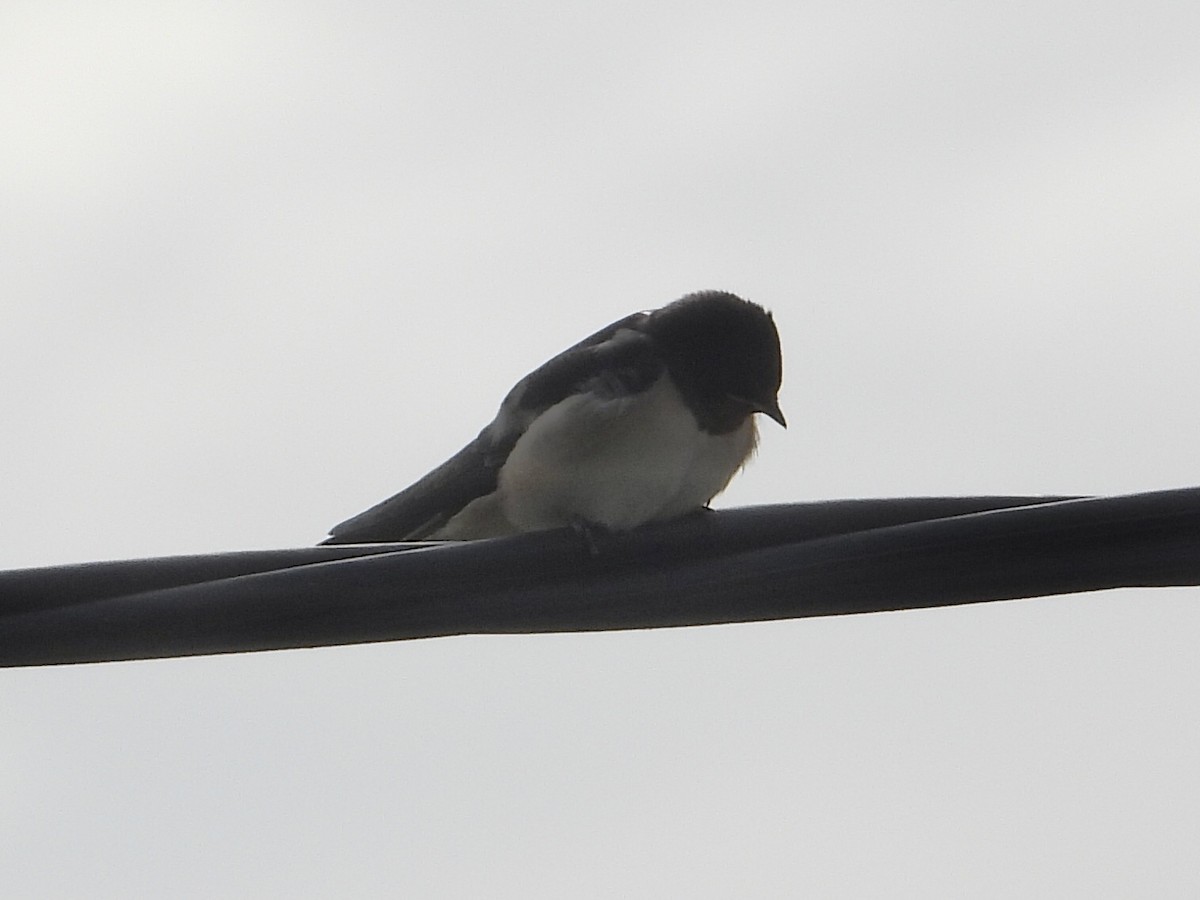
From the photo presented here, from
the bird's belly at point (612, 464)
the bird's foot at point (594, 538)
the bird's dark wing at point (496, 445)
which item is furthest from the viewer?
the bird's dark wing at point (496, 445)

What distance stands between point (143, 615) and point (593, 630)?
0.68 m

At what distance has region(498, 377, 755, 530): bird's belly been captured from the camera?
4.20m

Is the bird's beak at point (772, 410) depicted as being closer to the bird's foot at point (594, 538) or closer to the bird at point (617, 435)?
the bird at point (617, 435)

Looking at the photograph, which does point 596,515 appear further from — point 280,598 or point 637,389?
point 280,598

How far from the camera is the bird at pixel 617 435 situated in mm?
4254

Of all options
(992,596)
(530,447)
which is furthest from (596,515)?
(992,596)

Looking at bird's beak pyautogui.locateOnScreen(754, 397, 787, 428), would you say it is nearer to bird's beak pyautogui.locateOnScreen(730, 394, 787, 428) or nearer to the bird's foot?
bird's beak pyautogui.locateOnScreen(730, 394, 787, 428)

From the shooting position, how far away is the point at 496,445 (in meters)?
4.60

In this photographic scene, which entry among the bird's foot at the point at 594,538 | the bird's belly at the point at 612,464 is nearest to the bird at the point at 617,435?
the bird's belly at the point at 612,464

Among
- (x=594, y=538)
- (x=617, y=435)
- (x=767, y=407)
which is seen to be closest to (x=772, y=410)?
(x=767, y=407)

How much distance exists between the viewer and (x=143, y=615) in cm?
267

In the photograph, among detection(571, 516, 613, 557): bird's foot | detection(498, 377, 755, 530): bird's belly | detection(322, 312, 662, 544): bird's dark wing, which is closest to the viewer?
detection(571, 516, 613, 557): bird's foot

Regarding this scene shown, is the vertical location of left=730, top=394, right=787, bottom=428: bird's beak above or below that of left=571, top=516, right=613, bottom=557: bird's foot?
above

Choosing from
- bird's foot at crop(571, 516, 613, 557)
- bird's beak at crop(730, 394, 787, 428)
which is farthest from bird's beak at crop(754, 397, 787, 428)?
bird's foot at crop(571, 516, 613, 557)
